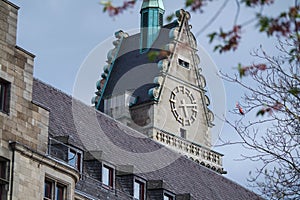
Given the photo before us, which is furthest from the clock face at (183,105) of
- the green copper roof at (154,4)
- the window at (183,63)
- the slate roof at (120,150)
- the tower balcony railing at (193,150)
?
the slate roof at (120,150)

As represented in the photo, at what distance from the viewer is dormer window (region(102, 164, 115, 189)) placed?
115 feet

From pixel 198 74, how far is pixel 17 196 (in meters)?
51.6

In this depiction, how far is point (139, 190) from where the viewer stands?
36906 millimetres

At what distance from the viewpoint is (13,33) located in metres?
29.4

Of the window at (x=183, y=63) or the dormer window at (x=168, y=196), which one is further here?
the window at (x=183, y=63)

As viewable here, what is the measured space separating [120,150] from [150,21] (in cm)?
4371

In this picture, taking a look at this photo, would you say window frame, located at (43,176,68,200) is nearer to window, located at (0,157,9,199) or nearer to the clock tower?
window, located at (0,157,9,199)

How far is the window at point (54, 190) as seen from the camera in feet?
97.9

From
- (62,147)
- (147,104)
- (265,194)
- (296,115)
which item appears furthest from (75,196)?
(147,104)

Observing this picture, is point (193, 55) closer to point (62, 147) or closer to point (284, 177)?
point (62, 147)

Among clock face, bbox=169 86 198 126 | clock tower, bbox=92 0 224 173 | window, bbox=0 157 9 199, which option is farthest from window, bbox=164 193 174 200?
clock face, bbox=169 86 198 126

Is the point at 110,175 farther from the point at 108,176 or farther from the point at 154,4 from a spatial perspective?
the point at 154,4

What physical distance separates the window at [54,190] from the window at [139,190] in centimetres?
606

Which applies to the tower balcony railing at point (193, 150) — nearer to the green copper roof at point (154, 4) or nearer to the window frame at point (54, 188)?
the green copper roof at point (154, 4)
